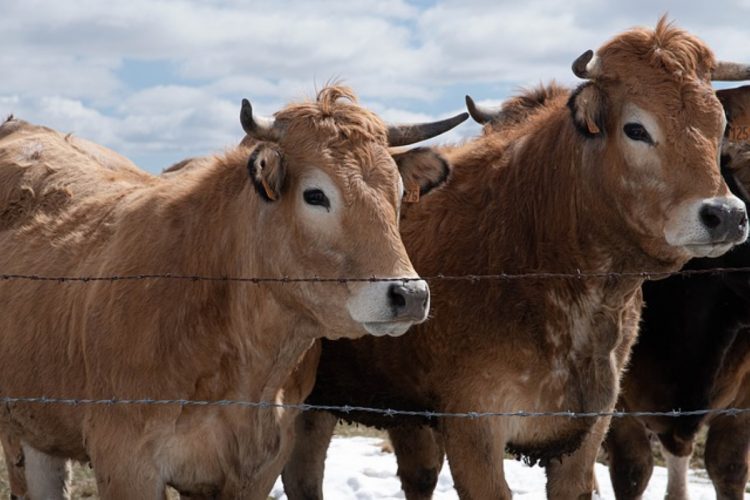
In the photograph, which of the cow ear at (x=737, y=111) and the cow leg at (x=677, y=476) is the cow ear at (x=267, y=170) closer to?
the cow ear at (x=737, y=111)

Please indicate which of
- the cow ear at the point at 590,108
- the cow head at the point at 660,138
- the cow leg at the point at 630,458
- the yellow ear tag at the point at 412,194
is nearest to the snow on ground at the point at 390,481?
the cow leg at the point at 630,458

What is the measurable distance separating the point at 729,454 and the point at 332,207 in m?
4.36

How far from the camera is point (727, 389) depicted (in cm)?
881

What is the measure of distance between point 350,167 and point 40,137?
3.51 m

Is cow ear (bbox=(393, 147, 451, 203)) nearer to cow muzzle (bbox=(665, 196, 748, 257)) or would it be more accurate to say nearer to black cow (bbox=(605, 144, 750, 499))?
cow muzzle (bbox=(665, 196, 748, 257))

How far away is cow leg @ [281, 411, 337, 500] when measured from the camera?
8703mm

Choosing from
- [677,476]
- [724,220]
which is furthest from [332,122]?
[677,476]

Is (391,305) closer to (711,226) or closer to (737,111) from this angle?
(711,226)

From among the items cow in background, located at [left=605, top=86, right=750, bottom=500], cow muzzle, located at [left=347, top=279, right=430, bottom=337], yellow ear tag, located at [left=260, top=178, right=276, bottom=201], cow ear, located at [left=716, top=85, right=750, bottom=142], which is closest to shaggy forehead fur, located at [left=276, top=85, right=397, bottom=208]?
yellow ear tag, located at [left=260, top=178, right=276, bottom=201]

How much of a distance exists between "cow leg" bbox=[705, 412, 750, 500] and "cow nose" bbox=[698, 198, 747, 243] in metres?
3.32

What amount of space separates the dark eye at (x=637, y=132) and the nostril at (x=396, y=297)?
164 cm

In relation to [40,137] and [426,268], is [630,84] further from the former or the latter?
[40,137]

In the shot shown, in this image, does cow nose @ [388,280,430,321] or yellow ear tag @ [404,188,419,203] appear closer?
cow nose @ [388,280,430,321]

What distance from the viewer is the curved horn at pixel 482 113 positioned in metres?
8.02
